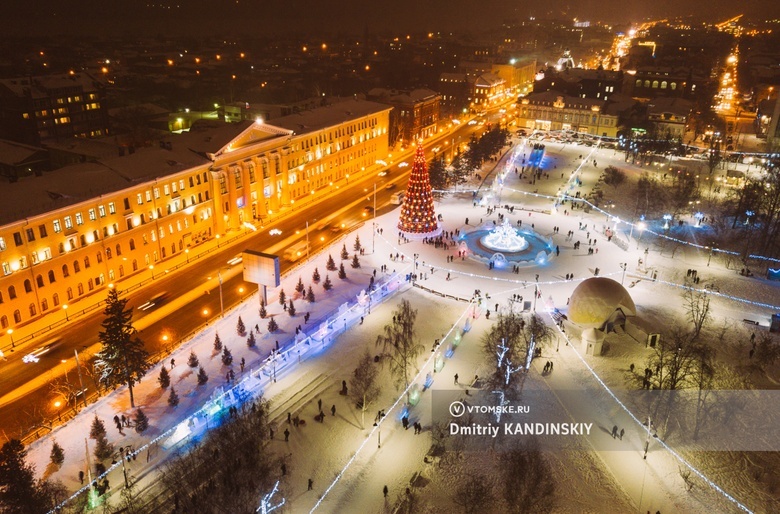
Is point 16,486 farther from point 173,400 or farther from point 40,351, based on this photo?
point 40,351

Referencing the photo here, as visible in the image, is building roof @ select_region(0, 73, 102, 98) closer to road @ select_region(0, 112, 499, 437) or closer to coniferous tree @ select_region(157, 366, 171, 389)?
road @ select_region(0, 112, 499, 437)

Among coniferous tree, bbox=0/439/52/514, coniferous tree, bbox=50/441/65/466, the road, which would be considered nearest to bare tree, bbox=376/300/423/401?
the road

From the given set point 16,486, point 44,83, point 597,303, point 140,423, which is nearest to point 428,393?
point 597,303

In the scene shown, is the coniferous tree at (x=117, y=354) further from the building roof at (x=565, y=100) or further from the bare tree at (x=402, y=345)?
the building roof at (x=565, y=100)

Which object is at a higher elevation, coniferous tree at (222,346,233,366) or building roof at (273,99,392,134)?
building roof at (273,99,392,134)

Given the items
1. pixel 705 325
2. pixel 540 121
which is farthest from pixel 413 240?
pixel 540 121

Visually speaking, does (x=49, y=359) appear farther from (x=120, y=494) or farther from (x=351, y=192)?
(x=351, y=192)
